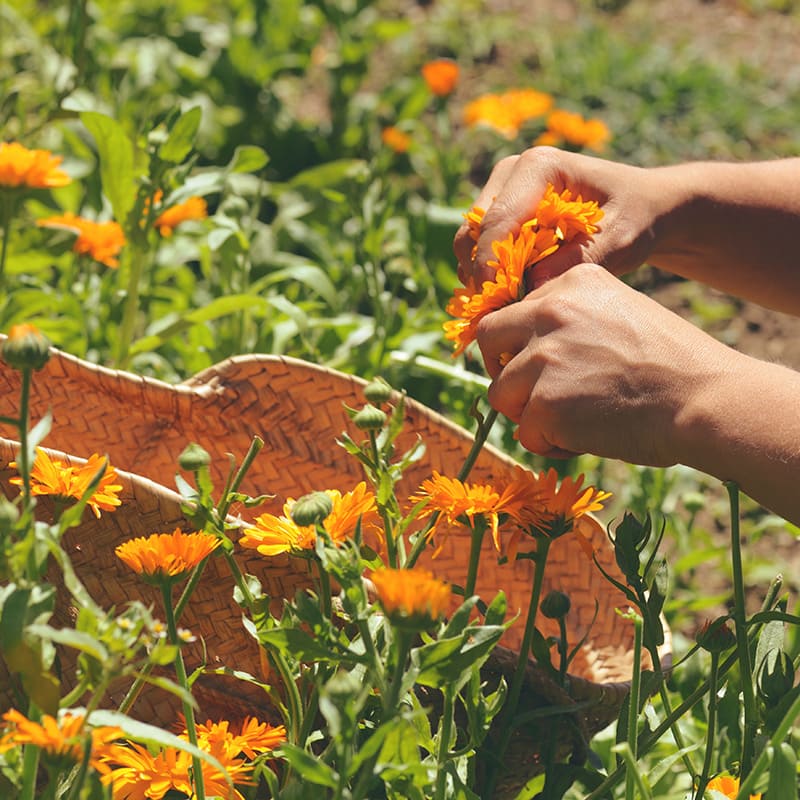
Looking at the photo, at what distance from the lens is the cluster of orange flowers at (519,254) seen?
1071 mm

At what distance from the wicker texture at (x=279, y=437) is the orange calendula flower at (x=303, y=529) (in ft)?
1.05

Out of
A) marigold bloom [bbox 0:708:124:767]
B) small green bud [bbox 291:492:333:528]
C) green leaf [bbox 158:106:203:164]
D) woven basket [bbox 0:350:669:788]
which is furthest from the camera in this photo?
green leaf [bbox 158:106:203:164]

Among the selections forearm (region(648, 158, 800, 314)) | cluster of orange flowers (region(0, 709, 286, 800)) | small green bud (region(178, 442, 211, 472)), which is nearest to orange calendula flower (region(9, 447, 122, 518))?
small green bud (region(178, 442, 211, 472))

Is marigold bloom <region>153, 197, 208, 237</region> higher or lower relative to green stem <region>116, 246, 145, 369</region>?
higher

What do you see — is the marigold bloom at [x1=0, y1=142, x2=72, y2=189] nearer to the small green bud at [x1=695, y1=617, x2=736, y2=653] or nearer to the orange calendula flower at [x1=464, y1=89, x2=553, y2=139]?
the small green bud at [x1=695, y1=617, x2=736, y2=653]

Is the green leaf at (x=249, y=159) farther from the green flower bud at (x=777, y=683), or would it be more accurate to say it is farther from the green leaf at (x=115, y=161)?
the green flower bud at (x=777, y=683)

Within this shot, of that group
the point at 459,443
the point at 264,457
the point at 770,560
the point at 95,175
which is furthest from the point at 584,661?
the point at 95,175

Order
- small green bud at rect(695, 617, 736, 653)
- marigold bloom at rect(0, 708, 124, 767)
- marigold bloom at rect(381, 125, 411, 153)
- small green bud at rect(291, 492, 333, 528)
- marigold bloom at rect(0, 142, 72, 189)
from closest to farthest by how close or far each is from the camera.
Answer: marigold bloom at rect(0, 708, 124, 767) < small green bud at rect(291, 492, 333, 528) < small green bud at rect(695, 617, 736, 653) < marigold bloom at rect(0, 142, 72, 189) < marigold bloom at rect(381, 125, 411, 153)

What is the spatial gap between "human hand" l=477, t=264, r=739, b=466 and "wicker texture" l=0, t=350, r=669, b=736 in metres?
0.32

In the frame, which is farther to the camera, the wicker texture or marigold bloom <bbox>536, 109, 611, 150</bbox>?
marigold bloom <bbox>536, 109, 611, 150</bbox>

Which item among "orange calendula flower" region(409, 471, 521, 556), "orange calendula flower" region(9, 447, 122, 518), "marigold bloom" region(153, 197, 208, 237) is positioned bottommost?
"marigold bloom" region(153, 197, 208, 237)

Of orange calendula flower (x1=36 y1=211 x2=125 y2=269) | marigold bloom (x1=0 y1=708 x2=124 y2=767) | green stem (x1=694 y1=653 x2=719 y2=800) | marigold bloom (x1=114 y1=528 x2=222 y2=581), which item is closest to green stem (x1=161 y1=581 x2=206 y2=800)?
marigold bloom (x1=114 y1=528 x2=222 y2=581)

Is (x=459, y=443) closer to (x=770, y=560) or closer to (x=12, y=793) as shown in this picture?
(x=12, y=793)

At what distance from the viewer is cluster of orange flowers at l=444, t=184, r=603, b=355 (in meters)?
1.07
